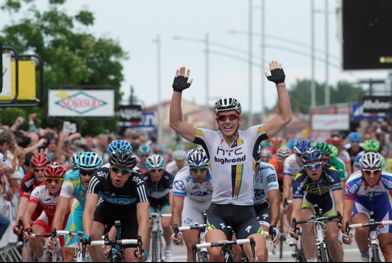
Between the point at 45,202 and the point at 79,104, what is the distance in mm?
10918

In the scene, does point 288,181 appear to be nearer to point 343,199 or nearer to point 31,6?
point 343,199

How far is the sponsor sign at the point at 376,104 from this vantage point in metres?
36.1

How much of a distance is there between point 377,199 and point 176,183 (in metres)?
2.67

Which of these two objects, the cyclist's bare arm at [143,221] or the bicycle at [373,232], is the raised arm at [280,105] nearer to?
the cyclist's bare arm at [143,221]

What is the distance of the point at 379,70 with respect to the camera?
2391cm

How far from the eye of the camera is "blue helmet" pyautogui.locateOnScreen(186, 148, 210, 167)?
1562 centimetres

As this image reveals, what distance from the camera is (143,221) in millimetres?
12492

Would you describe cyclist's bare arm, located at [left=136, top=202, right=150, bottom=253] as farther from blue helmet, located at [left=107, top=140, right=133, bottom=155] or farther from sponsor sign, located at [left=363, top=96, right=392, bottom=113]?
sponsor sign, located at [left=363, top=96, right=392, bottom=113]

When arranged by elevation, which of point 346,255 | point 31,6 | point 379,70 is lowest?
point 346,255

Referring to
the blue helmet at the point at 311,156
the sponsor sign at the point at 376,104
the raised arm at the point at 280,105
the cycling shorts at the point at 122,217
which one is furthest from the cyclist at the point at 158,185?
the sponsor sign at the point at 376,104

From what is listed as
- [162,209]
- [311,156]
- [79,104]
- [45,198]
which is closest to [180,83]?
[311,156]

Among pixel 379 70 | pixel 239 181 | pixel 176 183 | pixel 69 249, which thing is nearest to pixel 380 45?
pixel 379 70

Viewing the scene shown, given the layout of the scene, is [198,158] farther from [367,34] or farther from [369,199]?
[367,34]

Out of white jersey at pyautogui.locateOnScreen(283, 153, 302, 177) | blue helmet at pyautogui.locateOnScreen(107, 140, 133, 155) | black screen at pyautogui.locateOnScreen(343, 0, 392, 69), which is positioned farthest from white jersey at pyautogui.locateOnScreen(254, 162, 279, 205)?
black screen at pyautogui.locateOnScreen(343, 0, 392, 69)
